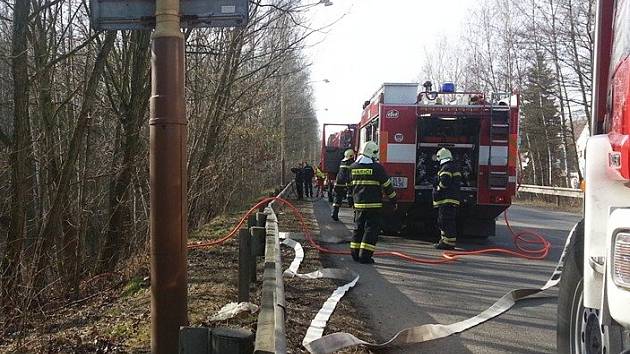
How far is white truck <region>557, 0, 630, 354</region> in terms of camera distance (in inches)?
78.7

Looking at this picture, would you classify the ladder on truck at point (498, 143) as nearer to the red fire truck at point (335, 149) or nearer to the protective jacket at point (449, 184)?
the protective jacket at point (449, 184)

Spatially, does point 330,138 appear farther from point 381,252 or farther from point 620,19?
point 620,19

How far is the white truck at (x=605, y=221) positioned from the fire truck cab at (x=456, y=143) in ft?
24.9

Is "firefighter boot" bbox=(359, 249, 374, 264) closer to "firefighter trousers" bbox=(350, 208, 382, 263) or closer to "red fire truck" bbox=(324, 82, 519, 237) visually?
"firefighter trousers" bbox=(350, 208, 382, 263)

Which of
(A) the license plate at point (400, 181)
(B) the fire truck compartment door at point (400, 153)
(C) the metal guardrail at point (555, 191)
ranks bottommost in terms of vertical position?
(C) the metal guardrail at point (555, 191)

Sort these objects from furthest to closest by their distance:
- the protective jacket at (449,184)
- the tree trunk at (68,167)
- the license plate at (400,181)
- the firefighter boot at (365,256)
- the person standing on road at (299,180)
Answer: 1. the person standing on road at (299,180)
2. the license plate at (400,181)
3. the protective jacket at (449,184)
4. the tree trunk at (68,167)
5. the firefighter boot at (365,256)

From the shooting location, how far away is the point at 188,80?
14.6 m

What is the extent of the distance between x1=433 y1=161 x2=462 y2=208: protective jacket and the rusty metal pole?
7188mm

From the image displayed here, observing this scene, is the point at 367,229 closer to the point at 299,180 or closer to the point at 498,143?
the point at 498,143

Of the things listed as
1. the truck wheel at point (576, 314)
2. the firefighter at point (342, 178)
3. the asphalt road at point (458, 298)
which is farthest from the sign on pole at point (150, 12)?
the firefighter at point (342, 178)

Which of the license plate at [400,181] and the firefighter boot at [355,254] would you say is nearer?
the firefighter boot at [355,254]

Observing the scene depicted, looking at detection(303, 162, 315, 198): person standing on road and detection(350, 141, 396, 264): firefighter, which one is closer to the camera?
detection(350, 141, 396, 264): firefighter

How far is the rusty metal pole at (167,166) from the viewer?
3105 mm

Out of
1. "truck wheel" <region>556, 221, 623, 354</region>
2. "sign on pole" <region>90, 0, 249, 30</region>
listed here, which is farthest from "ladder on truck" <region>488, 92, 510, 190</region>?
"sign on pole" <region>90, 0, 249, 30</region>
